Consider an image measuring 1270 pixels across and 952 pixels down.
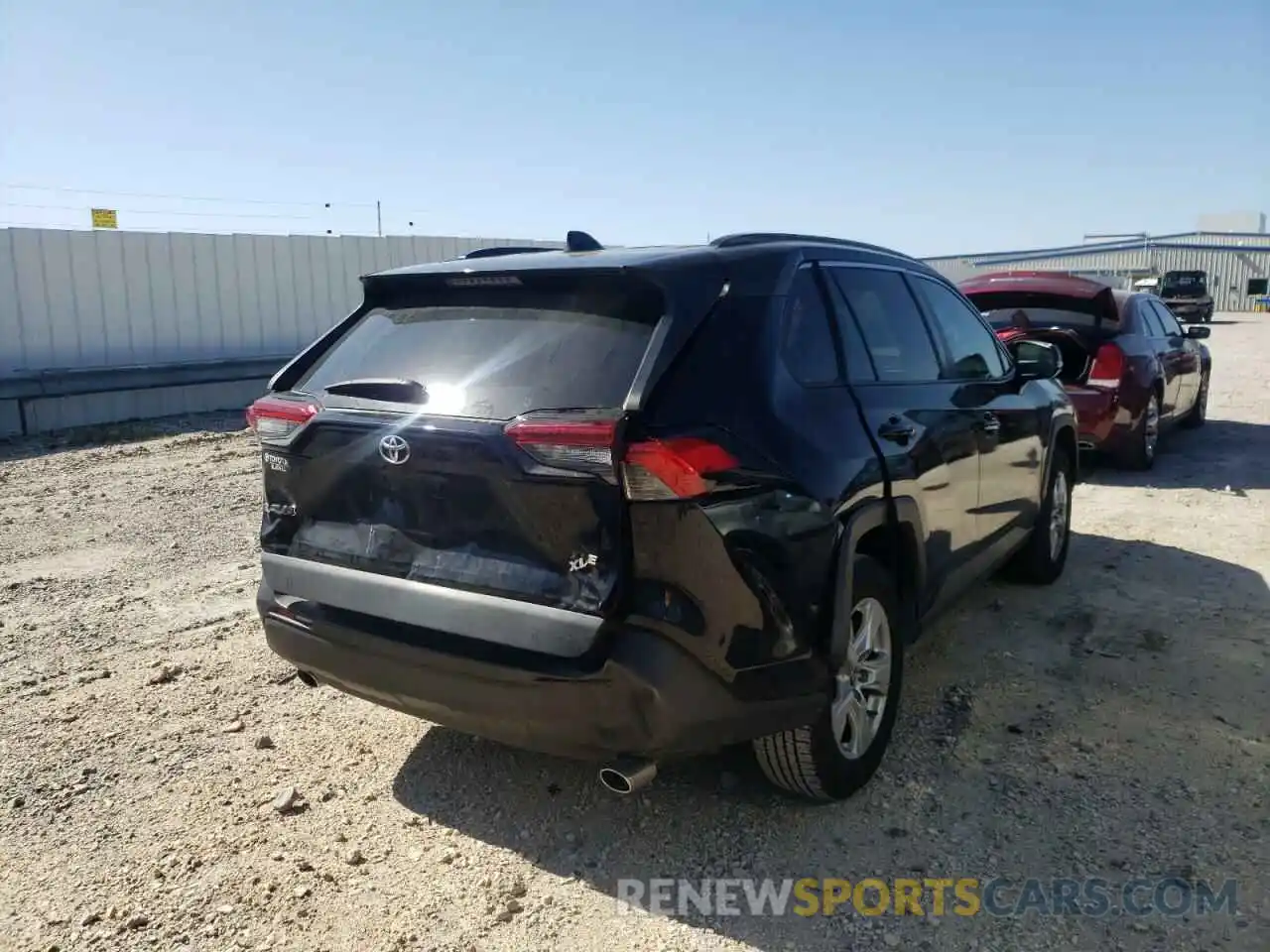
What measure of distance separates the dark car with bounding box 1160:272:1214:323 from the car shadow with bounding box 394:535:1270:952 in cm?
3391

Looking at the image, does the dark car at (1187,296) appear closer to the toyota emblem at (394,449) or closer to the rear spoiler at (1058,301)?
the rear spoiler at (1058,301)

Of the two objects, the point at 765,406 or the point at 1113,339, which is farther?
the point at 1113,339

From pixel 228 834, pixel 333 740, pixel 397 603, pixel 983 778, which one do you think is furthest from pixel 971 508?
pixel 228 834

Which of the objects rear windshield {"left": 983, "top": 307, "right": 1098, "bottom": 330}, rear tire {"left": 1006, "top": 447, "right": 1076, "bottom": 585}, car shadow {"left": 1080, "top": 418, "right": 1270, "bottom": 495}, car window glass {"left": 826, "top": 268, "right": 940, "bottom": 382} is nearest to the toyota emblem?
car window glass {"left": 826, "top": 268, "right": 940, "bottom": 382}

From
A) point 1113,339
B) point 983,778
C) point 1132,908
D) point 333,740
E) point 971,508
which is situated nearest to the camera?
point 1132,908

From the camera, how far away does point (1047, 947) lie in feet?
8.66

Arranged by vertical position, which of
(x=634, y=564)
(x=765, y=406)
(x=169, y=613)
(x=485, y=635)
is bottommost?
(x=169, y=613)

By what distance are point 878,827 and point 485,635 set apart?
1464mm

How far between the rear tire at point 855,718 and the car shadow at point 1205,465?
19.7 ft

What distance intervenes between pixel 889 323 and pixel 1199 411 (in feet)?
30.2

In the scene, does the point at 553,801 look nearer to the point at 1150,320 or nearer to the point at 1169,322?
the point at 1150,320

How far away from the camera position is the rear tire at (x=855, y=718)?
3.08m

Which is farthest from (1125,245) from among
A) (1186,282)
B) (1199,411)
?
(1199,411)

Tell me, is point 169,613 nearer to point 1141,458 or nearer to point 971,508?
point 971,508
